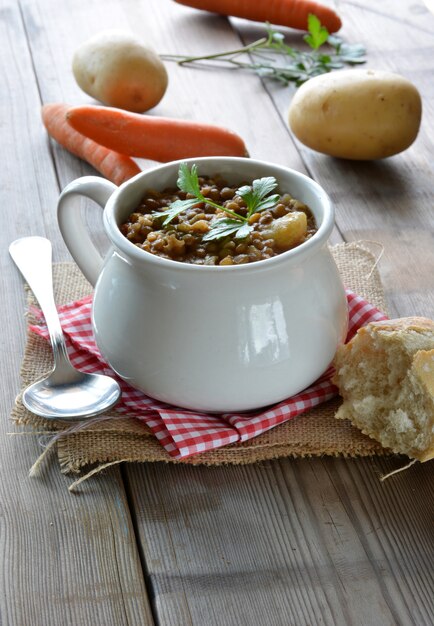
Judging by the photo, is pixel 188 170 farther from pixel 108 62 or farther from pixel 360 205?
pixel 108 62

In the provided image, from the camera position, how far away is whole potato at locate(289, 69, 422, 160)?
168 cm

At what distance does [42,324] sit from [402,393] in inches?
20.9

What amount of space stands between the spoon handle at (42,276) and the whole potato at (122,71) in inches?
20.6

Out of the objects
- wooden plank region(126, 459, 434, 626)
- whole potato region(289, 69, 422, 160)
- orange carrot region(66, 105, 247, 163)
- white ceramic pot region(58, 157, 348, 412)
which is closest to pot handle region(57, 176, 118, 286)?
white ceramic pot region(58, 157, 348, 412)

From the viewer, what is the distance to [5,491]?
1030 millimetres

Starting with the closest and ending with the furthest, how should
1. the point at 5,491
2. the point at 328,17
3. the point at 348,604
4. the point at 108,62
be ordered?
the point at 348,604, the point at 5,491, the point at 108,62, the point at 328,17

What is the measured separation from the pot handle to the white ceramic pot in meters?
0.03

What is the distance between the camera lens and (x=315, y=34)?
2031mm

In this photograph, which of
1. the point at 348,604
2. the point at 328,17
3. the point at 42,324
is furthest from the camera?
the point at 328,17

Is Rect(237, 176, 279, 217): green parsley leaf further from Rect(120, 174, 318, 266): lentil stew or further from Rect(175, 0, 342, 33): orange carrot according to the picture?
Rect(175, 0, 342, 33): orange carrot

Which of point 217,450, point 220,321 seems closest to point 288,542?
point 217,450

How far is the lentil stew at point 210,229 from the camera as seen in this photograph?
1.07 metres

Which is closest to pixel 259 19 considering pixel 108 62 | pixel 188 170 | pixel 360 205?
pixel 108 62

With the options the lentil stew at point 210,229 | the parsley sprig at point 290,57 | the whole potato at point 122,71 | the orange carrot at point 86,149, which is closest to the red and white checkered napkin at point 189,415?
the lentil stew at point 210,229
